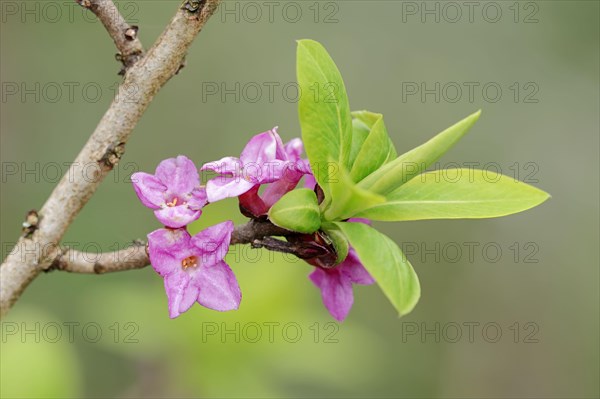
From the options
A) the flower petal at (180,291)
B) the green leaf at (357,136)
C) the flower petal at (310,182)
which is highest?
the green leaf at (357,136)

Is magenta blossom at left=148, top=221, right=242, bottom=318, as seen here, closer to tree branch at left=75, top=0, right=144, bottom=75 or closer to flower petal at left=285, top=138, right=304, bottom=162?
flower petal at left=285, top=138, right=304, bottom=162

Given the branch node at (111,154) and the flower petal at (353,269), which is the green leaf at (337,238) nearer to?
the flower petal at (353,269)

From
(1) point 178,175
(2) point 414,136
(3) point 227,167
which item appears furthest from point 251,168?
(2) point 414,136

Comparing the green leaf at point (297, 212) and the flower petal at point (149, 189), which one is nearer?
the green leaf at point (297, 212)

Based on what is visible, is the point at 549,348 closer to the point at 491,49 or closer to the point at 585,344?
the point at 585,344

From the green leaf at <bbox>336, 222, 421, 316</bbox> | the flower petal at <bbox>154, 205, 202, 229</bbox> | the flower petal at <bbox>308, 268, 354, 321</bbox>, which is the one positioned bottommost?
the flower petal at <bbox>308, 268, 354, 321</bbox>

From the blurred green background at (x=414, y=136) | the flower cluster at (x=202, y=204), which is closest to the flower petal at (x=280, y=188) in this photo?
the flower cluster at (x=202, y=204)

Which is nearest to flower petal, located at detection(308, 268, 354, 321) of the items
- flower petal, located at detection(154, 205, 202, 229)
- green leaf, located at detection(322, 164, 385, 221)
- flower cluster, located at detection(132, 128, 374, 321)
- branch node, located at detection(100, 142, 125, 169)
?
flower cluster, located at detection(132, 128, 374, 321)

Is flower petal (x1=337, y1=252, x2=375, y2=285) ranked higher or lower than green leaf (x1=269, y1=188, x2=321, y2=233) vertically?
lower
